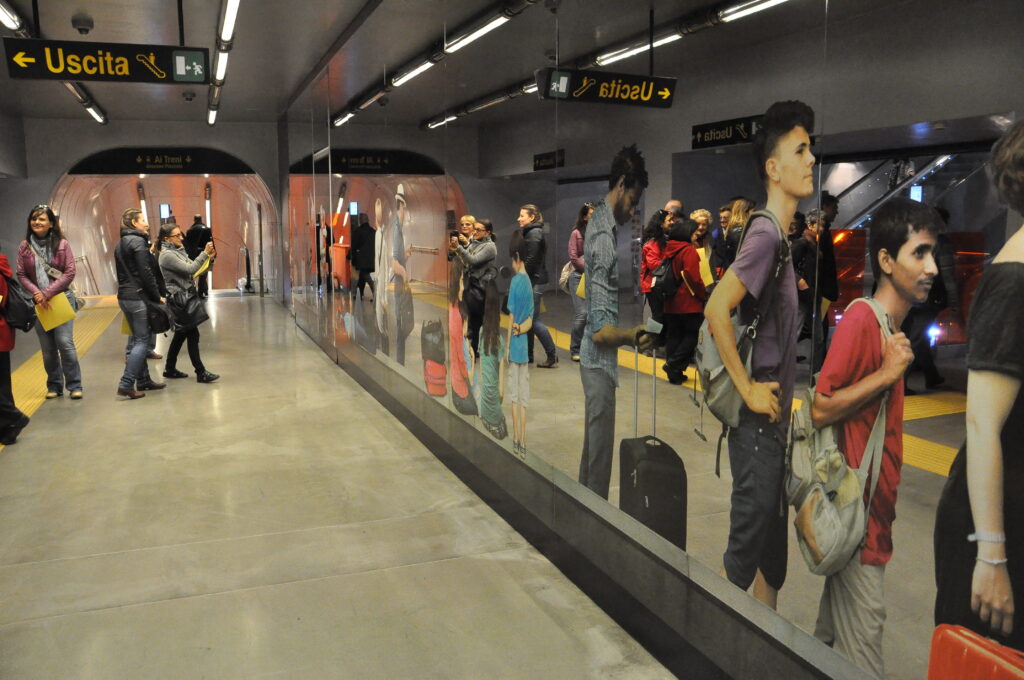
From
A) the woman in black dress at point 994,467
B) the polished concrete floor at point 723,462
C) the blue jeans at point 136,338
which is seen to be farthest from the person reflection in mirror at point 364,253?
the woman in black dress at point 994,467

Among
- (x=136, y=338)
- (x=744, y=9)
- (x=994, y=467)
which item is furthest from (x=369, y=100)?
(x=994, y=467)

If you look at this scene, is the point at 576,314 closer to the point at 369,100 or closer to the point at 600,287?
the point at 600,287

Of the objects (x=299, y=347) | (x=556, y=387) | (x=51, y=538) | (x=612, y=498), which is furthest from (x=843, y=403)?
(x=299, y=347)

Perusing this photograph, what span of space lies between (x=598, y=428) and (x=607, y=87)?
4.22 ft

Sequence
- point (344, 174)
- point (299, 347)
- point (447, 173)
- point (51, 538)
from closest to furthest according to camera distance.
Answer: point (51, 538) → point (447, 173) → point (344, 174) → point (299, 347)

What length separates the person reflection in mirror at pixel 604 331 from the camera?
3033 mm

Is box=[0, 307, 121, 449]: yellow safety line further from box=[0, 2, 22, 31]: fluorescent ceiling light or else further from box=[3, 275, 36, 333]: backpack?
box=[0, 2, 22, 31]: fluorescent ceiling light

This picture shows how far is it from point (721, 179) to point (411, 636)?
2023 mm

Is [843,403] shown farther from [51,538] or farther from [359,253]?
[359,253]

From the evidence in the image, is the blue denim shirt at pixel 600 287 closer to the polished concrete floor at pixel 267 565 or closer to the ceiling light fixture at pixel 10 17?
the polished concrete floor at pixel 267 565

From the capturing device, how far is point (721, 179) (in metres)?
2.44

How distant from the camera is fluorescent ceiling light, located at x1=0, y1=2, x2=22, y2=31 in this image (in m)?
6.60

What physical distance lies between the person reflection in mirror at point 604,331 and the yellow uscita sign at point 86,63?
470 centimetres

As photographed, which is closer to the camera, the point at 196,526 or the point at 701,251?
the point at 701,251
